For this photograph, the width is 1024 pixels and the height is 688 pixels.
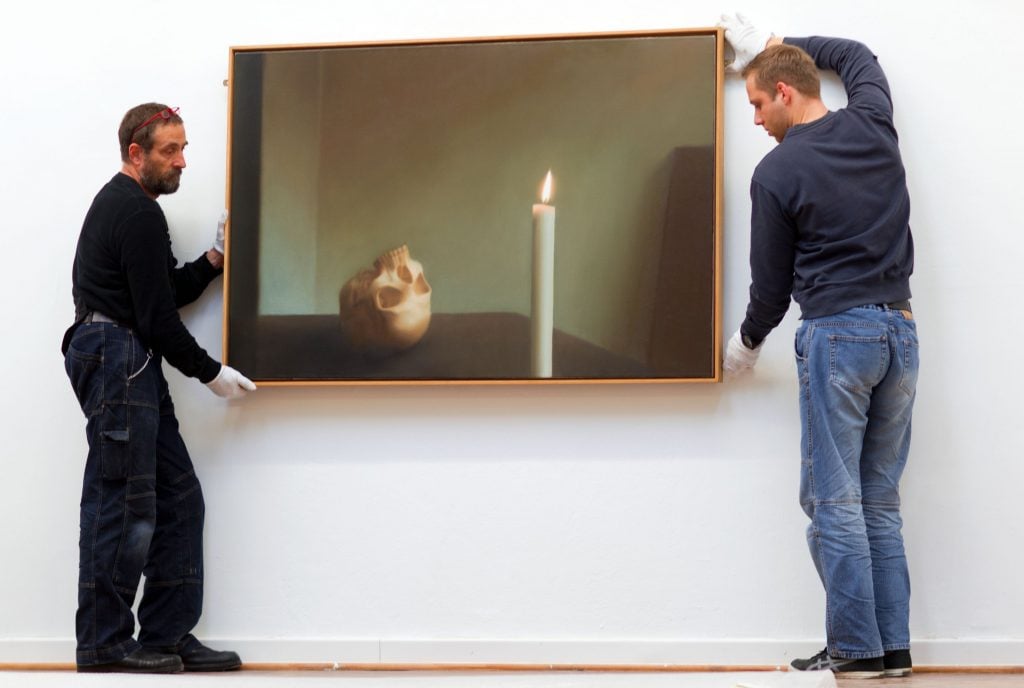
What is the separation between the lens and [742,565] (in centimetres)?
240

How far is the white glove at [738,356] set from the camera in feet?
7.59

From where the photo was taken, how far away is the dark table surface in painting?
241 cm

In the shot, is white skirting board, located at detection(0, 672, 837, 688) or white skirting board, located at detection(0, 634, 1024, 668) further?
white skirting board, located at detection(0, 634, 1024, 668)

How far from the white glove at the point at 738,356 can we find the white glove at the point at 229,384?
1.06 meters

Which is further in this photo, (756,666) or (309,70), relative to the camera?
(309,70)

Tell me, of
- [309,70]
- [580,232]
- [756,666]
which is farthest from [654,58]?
[756,666]

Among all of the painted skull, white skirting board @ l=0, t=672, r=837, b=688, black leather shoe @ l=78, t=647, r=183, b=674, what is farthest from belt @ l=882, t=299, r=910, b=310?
black leather shoe @ l=78, t=647, r=183, b=674

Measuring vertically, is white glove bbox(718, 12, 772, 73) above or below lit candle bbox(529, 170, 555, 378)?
above

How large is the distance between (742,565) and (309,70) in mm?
1486

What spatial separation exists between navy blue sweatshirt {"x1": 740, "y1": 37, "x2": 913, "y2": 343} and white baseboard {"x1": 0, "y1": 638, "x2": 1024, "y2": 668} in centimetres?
75

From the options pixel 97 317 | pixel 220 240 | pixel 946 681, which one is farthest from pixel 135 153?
pixel 946 681

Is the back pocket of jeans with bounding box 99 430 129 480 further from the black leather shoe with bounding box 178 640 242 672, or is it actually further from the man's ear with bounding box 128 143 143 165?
the man's ear with bounding box 128 143 143 165

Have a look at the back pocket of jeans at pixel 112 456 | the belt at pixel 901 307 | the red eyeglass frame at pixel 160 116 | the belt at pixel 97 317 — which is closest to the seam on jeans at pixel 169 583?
the back pocket of jeans at pixel 112 456

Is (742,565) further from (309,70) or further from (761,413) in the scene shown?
(309,70)
